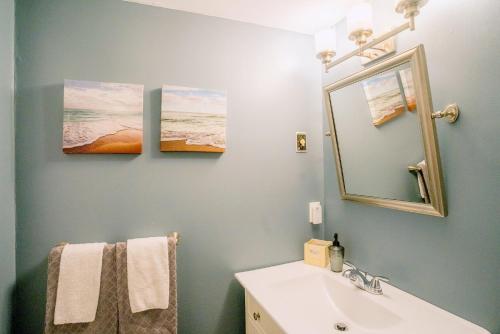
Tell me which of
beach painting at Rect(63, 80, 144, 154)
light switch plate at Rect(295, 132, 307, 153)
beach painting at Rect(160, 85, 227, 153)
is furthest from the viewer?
light switch plate at Rect(295, 132, 307, 153)

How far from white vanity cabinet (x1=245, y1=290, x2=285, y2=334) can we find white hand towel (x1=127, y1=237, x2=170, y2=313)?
369mm

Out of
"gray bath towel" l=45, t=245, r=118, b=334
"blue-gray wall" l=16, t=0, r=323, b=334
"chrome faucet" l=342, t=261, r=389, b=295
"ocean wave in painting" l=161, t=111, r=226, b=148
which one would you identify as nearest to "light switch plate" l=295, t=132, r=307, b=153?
"blue-gray wall" l=16, t=0, r=323, b=334

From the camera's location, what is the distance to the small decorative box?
1315 mm

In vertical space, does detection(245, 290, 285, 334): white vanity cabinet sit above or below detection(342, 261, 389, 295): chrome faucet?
below

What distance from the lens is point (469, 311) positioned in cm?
81

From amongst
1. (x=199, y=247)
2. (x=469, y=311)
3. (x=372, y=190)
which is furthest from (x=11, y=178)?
(x=469, y=311)

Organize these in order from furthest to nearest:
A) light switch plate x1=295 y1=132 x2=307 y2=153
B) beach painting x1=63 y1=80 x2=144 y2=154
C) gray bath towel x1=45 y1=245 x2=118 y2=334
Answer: light switch plate x1=295 y1=132 x2=307 y2=153, beach painting x1=63 y1=80 x2=144 y2=154, gray bath towel x1=45 y1=245 x2=118 y2=334

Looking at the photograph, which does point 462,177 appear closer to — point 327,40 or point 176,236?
point 327,40

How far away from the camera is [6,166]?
97 centimetres

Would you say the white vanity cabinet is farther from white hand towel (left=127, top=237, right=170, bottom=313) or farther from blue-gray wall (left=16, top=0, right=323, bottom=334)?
white hand towel (left=127, top=237, right=170, bottom=313)

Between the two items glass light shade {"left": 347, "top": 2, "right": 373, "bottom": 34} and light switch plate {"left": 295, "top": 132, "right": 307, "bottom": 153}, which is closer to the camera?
glass light shade {"left": 347, "top": 2, "right": 373, "bottom": 34}

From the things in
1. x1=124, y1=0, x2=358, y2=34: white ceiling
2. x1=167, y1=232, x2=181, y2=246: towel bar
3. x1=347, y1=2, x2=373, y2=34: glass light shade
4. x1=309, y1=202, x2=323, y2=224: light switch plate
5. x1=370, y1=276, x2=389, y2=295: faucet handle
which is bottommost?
x1=370, y1=276, x2=389, y2=295: faucet handle

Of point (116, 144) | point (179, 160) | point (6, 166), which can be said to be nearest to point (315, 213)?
point (179, 160)

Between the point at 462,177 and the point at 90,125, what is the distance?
1441 mm
